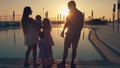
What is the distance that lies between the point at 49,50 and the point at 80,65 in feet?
3.25

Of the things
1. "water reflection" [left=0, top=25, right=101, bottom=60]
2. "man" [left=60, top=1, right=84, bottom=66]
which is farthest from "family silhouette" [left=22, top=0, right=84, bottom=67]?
"water reflection" [left=0, top=25, right=101, bottom=60]

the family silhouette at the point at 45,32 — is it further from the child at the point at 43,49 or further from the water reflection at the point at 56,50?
the water reflection at the point at 56,50

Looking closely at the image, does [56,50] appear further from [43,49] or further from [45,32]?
[43,49]

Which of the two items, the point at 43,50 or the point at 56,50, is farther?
the point at 56,50

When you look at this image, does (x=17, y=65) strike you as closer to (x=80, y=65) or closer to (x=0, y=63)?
(x=0, y=63)

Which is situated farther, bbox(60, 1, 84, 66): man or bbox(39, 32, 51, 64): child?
bbox(60, 1, 84, 66): man

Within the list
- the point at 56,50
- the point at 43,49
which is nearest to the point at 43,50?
the point at 43,49

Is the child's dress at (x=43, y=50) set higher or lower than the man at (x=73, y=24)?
lower

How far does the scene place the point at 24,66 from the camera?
1002 cm

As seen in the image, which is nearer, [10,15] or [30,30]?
[30,30]

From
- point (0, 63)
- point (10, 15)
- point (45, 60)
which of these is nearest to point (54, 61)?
point (45, 60)

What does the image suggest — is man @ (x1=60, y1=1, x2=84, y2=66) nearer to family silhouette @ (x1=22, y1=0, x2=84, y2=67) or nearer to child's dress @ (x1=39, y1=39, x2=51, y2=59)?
family silhouette @ (x1=22, y1=0, x2=84, y2=67)

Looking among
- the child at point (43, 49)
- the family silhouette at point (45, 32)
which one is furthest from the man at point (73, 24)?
the child at point (43, 49)

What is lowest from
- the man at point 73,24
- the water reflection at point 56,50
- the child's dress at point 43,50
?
the water reflection at point 56,50
